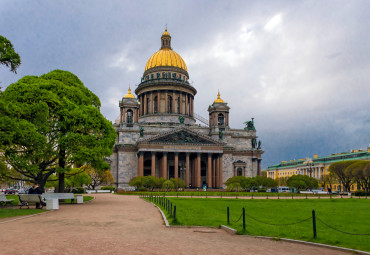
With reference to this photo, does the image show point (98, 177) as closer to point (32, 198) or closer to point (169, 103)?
point (169, 103)

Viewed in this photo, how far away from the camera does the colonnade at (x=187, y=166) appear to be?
78625mm

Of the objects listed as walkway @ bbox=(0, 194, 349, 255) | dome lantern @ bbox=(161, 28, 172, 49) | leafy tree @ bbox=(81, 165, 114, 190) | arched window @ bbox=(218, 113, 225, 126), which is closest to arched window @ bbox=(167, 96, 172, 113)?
arched window @ bbox=(218, 113, 225, 126)

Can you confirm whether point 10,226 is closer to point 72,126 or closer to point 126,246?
point 126,246

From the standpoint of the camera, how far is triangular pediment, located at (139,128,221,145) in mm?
79000

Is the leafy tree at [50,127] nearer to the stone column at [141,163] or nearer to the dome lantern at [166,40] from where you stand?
the stone column at [141,163]

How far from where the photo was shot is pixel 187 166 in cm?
7894

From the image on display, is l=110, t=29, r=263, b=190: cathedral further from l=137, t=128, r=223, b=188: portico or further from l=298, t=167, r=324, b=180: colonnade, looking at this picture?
l=298, t=167, r=324, b=180: colonnade

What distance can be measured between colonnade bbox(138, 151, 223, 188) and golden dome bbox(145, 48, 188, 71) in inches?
1161

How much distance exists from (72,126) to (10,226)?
17260 millimetres

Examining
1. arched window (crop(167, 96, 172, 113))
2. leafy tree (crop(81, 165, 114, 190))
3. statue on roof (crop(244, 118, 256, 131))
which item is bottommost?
leafy tree (crop(81, 165, 114, 190))

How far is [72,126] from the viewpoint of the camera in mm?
33000

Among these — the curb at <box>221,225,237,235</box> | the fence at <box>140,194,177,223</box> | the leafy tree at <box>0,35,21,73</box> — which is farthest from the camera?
the leafy tree at <box>0,35,21,73</box>

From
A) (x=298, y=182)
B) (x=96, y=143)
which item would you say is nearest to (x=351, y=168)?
(x=298, y=182)

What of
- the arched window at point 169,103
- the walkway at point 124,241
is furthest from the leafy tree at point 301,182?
the walkway at point 124,241
